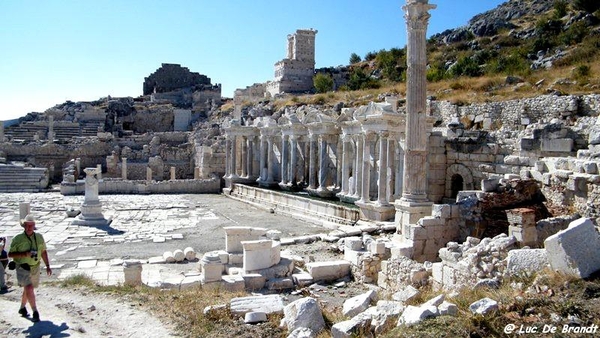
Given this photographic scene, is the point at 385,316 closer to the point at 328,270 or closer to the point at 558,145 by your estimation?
the point at 328,270

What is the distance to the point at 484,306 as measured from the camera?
5.73 meters

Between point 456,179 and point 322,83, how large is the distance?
4245 cm

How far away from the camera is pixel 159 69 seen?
73250 mm

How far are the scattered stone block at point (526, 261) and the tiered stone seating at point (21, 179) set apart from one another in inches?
1137

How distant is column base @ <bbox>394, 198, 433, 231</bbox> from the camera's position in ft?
43.2

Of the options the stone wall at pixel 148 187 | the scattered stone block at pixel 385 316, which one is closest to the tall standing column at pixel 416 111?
the scattered stone block at pixel 385 316

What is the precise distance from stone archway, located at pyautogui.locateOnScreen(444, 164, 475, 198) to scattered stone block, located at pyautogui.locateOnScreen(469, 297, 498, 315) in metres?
12.3

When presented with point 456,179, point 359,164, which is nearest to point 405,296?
point 456,179

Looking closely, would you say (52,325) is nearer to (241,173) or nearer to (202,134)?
(241,173)

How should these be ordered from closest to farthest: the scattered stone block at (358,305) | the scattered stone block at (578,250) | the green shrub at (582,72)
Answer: the scattered stone block at (578,250) < the scattered stone block at (358,305) < the green shrub at (582,72)

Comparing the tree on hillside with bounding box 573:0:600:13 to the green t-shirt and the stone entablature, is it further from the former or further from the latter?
the green t-shirt

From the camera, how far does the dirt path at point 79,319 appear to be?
673cm

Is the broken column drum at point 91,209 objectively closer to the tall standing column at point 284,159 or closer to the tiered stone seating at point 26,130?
the tall standing column at point 284,159

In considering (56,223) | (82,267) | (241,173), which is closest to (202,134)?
(241,173)
